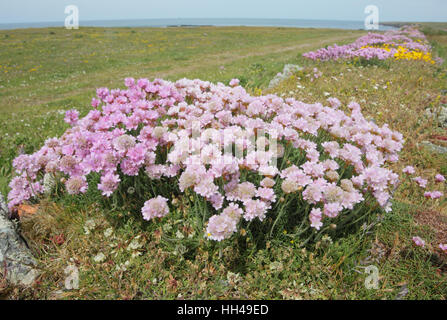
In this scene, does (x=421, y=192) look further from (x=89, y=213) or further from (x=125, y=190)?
(x=89, y=213)

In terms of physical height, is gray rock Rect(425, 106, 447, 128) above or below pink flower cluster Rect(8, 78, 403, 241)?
above

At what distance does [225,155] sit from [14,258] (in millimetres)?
2355

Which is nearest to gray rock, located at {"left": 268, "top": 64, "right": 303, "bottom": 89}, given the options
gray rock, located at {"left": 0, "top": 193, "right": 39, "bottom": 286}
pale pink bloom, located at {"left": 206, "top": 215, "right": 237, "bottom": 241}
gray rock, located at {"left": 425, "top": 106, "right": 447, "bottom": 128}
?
gray rock, located at {"left": 425, "top": 106, "right": 447, "bottom": 128}

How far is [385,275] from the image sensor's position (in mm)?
2371

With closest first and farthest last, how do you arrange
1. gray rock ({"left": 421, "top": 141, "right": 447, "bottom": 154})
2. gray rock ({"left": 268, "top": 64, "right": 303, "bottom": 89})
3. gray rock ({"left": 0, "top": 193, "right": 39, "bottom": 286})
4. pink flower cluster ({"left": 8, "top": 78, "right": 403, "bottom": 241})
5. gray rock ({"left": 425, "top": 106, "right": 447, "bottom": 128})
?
pink flower cluster ({"left": 8, "top": 78, "right": 403, "bottom": 241}), gray rock ({"left": 0, "top": 193, "right": 39, "bottom": 286}), gray rock ({"left": 421, "top": 141, "right": 447, "bottom": 154}), gray rock ({"left": 425, "top": 106, "right": 447, "bottom": 128}), gray rock ({"left": 268, "top": 64, "right": 303, "bottom": 89})

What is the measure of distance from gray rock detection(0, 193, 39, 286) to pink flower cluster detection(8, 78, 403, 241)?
0.63 meters

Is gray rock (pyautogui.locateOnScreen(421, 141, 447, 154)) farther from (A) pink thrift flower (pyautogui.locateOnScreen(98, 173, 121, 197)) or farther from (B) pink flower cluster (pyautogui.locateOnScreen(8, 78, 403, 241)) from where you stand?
(A) pink thrift flower (pyautogui.locateOnScreen(98, 173, 121, 197))

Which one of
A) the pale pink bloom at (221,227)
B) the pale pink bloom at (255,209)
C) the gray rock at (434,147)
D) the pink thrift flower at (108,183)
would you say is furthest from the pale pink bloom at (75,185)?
the gray rock at (434,147)

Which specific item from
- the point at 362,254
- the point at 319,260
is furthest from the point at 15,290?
the point at 362,254

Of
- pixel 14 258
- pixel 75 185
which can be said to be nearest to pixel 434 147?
pixel 75 185

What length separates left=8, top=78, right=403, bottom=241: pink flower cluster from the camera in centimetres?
213

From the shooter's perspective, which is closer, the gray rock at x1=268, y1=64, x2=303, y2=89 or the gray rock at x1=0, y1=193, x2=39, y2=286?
the gray rock at x1=0, y1=193, x2=39, y2=286

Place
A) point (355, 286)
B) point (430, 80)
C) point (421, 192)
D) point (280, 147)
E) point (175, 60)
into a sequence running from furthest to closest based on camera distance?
point (175, 60), point (430, 80), point (421, 192), point (280, 147), point (355, 286)

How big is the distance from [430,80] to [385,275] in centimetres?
866
